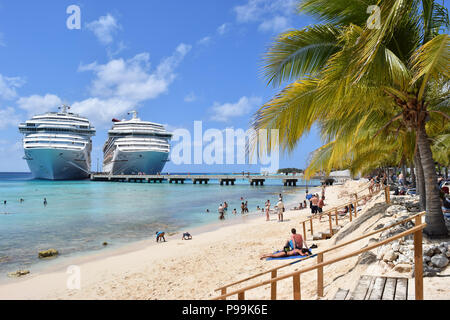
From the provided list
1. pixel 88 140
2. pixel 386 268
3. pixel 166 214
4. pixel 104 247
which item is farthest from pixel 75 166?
pixel 386 268

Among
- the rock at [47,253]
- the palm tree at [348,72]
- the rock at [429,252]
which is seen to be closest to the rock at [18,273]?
the rock at [47,253]

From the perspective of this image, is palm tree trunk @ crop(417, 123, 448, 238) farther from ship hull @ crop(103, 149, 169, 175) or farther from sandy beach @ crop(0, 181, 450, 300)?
ship hull @ crop(103, 149, 169, 175)

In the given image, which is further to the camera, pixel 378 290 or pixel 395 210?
pixel 395 210

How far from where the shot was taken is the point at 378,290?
335cm

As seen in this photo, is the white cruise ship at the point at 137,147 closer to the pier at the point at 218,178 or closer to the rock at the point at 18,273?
the pier at the point at 218,178

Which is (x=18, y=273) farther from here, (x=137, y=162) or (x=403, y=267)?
(x=137, y=162)

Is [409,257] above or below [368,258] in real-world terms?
above

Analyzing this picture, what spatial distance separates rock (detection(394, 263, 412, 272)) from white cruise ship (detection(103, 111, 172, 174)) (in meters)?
69.7

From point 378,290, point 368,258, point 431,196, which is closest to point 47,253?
point 368,258

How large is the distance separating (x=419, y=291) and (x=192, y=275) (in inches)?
227

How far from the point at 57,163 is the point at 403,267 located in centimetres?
7541

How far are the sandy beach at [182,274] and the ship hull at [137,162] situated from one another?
62086 millimetres

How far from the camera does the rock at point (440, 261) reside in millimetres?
3705
